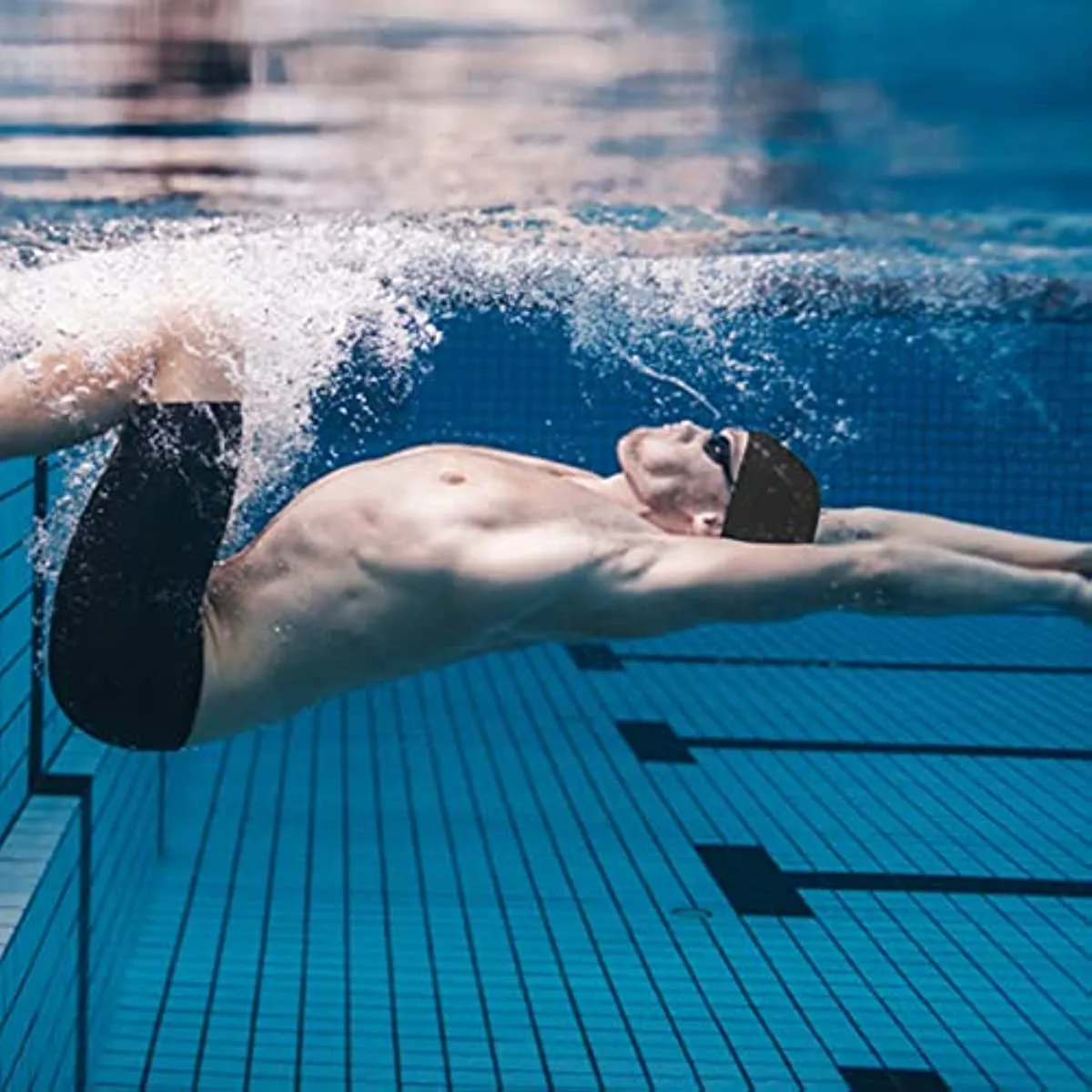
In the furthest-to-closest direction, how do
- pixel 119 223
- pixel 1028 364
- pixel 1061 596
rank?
pixel 1028 364 < pixel 119 223 < pixel 1061 596

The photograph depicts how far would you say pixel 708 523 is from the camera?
4.05 meters

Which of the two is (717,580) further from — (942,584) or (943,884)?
(943,884)

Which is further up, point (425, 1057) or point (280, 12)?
point (280, 12)

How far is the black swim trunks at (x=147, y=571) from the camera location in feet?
12.9

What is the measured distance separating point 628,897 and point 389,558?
372 cm

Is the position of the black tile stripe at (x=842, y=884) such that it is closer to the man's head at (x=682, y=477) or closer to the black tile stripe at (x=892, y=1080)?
the black tile stripe at (x=892, y=1080)

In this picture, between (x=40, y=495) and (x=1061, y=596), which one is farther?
(x=40, y=495)

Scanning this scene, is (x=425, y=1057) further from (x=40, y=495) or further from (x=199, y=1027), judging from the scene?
(x=40, y=495)

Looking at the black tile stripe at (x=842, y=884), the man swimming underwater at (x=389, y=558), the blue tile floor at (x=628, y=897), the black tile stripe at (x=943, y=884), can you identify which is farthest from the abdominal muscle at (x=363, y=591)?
the black tile stripe at (x=943, y=884)

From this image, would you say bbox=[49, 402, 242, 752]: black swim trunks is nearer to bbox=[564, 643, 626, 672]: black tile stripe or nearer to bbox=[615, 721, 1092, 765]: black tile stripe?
bbox=[615, 721, 1092, 765]: black tile stripe

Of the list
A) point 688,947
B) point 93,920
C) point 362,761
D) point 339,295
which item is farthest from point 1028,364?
point 93,920

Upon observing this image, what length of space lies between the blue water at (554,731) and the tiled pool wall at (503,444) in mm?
41

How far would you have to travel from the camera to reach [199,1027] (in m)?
5.92

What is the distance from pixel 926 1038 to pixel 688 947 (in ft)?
3.42
